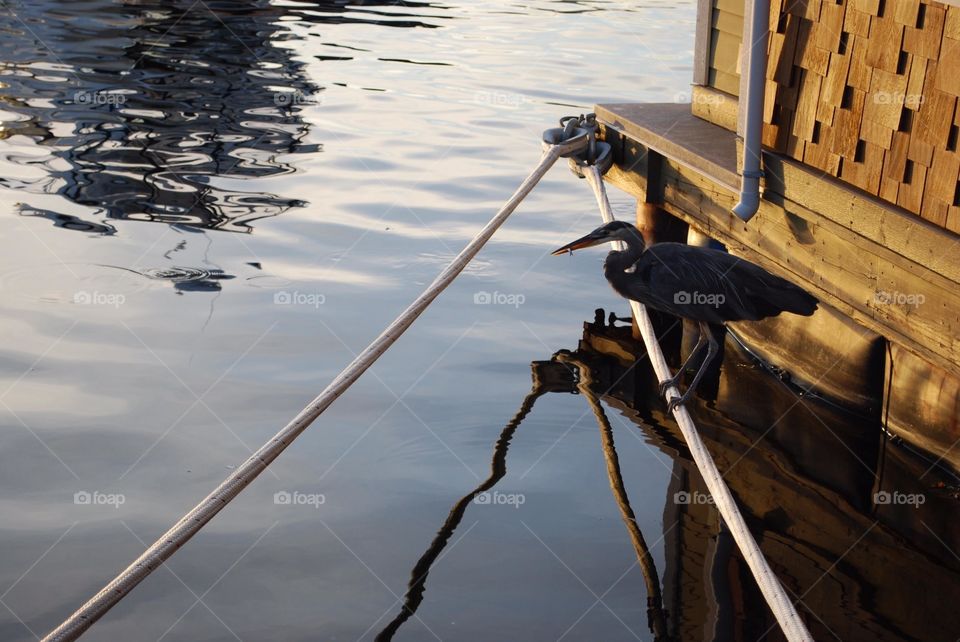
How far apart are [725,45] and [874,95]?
2334 mm

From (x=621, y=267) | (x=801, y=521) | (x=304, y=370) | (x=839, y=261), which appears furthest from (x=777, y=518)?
(x=304, y=370)

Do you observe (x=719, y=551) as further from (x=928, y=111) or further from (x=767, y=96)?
(x=767, y=96)

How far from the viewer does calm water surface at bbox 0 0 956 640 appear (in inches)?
211

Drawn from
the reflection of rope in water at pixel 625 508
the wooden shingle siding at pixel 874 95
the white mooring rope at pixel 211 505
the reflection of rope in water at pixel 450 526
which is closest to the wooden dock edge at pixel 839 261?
the wooden shingle siding at pixel 874 95

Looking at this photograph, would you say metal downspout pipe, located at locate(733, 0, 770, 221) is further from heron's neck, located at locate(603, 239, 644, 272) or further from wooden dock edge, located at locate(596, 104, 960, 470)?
heron's neck, located at locate(603, 239, 644, 272)

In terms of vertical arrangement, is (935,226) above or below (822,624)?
above

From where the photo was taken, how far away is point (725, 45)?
8305mm

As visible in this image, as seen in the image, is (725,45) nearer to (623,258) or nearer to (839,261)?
(839,261)

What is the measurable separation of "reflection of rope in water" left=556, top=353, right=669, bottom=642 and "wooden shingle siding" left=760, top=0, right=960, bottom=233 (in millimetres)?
2110

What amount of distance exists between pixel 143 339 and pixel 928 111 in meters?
5.41

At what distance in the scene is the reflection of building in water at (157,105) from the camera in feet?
36.4

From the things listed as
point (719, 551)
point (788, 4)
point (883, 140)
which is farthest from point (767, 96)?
point (719, 551)

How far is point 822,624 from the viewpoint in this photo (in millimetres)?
5211

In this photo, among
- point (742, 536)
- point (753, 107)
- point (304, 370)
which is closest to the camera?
point (742, 536)
